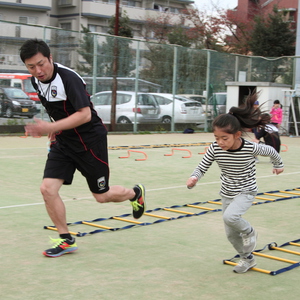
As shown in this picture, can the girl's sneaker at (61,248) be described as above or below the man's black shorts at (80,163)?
below

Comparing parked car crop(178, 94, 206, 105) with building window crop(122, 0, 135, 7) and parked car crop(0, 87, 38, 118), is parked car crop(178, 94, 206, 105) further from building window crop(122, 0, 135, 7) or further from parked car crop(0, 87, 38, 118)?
building window crop(122, 0, 135, 7)

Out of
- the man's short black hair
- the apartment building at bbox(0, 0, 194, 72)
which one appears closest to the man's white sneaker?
the man's short black hair

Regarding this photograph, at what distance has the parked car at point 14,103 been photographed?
60.1ft

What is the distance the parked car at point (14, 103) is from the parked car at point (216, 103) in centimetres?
880

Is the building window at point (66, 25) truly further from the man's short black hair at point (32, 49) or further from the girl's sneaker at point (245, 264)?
the girl's sneaker at point (245, 264)

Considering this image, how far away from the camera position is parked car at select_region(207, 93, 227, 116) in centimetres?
2486

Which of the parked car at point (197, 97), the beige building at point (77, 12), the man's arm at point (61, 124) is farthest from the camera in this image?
the beige building at point (77, 12)

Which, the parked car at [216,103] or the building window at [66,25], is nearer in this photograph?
the parked car at [216,103]

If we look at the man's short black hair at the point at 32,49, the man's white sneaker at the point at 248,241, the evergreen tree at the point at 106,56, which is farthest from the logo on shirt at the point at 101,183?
the evergreen tree at the point at 106,56

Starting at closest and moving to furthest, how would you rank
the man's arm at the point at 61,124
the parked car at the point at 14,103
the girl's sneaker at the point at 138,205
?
the man's arm at the point at 61,124, the girl's sneaker at the point at 138,205, the parked car at the point at 14,103

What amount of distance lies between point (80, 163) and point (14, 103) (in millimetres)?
13859

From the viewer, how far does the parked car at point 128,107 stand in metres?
20.9

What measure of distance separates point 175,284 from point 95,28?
167 ft

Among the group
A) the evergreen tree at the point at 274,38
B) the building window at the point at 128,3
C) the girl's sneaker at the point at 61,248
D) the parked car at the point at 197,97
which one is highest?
the building window at the point at 128,3
